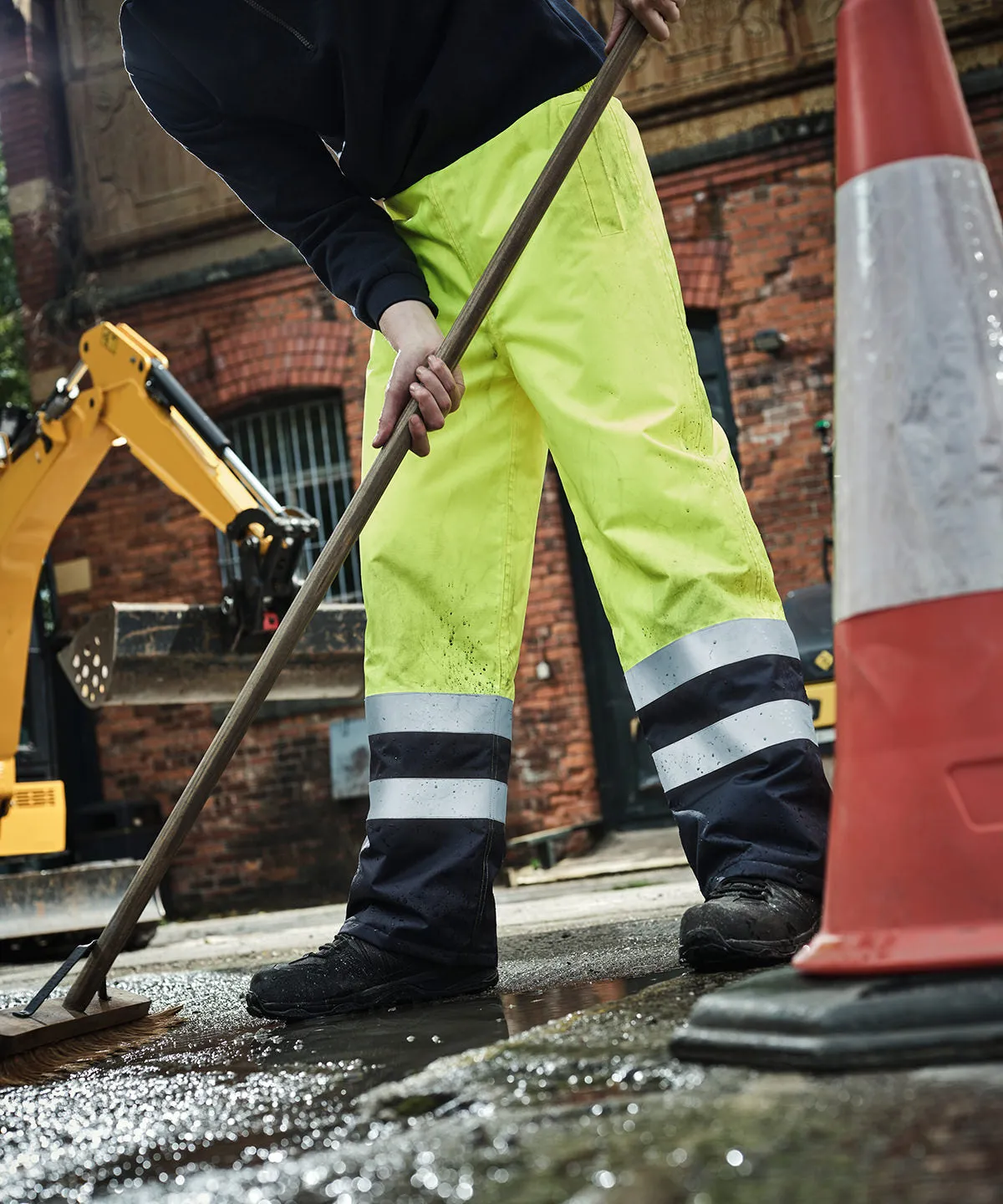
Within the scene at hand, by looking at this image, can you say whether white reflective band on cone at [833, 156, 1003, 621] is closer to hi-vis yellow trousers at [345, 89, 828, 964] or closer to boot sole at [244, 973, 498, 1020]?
hi-vis yellow trousers at [345, 89, 828, 964]

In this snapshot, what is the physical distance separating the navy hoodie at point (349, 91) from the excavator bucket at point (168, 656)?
2409mm

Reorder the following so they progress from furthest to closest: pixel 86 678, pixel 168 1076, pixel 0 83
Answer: pixel 0 83 < pixel 86 678 < pixel 168 1076

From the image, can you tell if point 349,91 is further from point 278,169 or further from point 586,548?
point 586,548

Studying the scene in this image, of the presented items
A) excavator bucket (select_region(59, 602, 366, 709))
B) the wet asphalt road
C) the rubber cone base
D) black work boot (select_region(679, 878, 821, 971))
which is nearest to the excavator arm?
excavator bucket (select_region(59, 602, 366, 709))

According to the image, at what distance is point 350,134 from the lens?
7.69 feet

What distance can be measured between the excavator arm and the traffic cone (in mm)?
4111

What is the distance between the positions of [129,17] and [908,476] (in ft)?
6.33

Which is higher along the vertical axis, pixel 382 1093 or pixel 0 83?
pixel 0 83

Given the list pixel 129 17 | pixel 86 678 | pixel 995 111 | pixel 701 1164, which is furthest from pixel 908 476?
pixel 995 111

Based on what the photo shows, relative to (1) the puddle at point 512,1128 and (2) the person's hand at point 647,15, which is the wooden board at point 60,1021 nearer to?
(1) the puddle at point 512,1128

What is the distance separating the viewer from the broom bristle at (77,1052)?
1788 mm

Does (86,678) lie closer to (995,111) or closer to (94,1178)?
(94,1178)

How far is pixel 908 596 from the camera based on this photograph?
125 cm

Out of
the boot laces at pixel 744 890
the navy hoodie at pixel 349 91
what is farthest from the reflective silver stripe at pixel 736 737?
the navy hoodie at pixel 349 91
